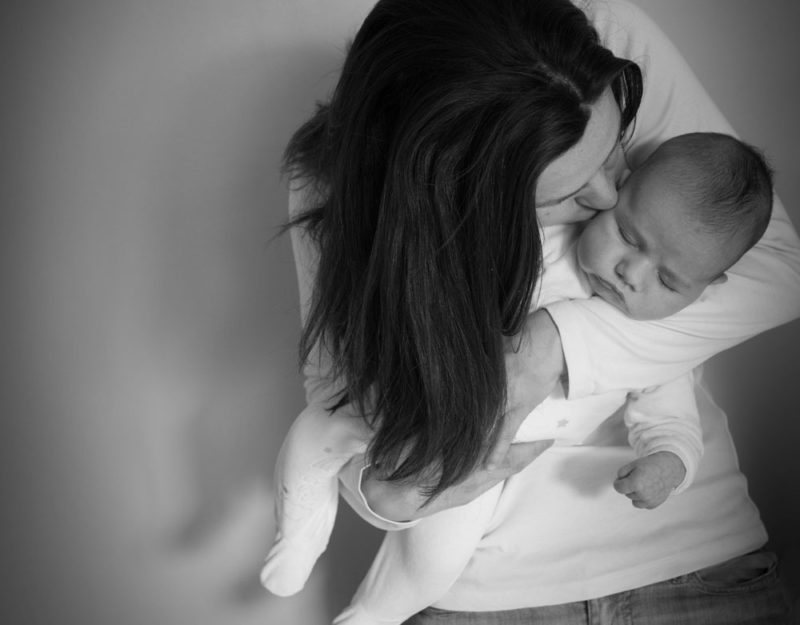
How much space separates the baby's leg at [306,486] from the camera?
3.70ft

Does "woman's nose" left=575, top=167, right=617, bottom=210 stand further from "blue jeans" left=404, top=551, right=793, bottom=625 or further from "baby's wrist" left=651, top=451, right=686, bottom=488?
"blue jeans" left=404, top=551, right=793, bottom=625

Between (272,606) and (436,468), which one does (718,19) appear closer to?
(436,468)

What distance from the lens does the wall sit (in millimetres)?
1341

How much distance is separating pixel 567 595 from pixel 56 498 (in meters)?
0.99

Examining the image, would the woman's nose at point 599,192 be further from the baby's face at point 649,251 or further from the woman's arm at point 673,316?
the woman's arm at point 673,316

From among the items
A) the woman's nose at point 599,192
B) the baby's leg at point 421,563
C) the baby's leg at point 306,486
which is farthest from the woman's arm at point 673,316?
the baby's leg at point 306,486

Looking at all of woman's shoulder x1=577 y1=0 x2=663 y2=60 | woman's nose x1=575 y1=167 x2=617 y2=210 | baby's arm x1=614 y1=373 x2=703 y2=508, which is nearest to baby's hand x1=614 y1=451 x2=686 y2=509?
baby's arm x1=614 y1=373 x2=703 y2=508

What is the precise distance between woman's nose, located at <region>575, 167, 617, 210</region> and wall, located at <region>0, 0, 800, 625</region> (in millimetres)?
545

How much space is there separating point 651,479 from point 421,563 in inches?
13.2

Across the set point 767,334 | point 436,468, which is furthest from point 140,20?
point 767,334

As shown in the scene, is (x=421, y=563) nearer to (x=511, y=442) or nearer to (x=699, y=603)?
(x=511, y=442)

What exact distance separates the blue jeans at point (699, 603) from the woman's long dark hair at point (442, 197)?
1.07ft

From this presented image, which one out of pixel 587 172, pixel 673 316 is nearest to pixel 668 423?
pixel 673 316

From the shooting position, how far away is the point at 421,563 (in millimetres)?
1094
